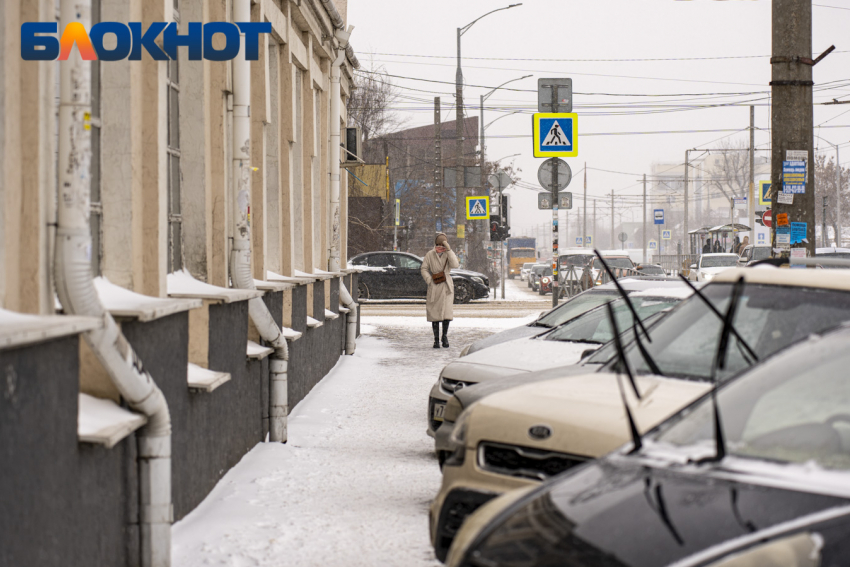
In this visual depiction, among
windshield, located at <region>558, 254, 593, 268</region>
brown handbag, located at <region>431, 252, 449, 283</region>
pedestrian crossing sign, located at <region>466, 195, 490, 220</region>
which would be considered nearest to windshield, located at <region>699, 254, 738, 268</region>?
windshield, located at <region>558, 254, 593, 268</region>

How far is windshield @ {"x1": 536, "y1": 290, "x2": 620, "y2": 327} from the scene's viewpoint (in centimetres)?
979

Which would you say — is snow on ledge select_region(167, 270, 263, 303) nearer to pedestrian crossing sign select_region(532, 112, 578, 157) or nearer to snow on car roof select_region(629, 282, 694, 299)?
snow on car roof select_region(629, 282, 694, 299)

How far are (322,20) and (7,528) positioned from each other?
11.1 m

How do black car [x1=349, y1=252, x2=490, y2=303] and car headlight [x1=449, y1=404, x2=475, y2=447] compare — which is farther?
black car [x1=349, y1=252, x2=490, y2=303]

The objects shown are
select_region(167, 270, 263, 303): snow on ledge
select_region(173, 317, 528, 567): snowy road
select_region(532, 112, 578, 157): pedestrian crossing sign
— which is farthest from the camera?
select_region(532, 112, 578, 157): pedestrian crossing sign

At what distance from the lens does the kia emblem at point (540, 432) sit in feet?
12.8

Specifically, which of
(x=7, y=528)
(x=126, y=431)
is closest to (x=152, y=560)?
(x=126, y=431)

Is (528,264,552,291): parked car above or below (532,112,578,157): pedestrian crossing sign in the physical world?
below

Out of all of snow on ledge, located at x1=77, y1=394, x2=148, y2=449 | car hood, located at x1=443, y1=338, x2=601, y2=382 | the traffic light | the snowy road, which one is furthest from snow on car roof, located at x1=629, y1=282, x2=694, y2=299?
the traffic light

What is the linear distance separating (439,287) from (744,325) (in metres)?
11.2

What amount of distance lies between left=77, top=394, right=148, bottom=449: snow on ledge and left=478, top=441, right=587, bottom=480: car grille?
143 centimetres

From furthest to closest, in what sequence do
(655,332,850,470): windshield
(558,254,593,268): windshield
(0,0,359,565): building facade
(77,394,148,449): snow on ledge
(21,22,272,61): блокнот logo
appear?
(558,254,593,268): windshield
(21,22,272,61): блокнот logo
(77,394,148,449): snow on ledge
(0,0,359,565): building facade
(655,332,850,470): windshield

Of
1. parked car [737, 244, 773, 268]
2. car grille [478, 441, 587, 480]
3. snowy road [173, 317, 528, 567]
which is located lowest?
snowy road [173, 317, 528, 567]

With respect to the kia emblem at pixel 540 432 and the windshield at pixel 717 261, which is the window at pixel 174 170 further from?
the windshield at pixel 717 261
